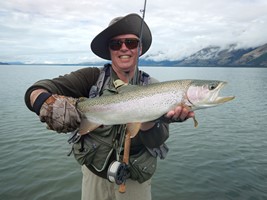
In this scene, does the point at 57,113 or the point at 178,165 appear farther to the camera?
the point at 178,165

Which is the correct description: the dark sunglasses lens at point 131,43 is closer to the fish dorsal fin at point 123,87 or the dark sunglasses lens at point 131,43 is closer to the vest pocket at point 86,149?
the fish dorsal fin at point 123,87

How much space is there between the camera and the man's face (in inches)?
181

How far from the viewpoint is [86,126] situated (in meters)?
4.02

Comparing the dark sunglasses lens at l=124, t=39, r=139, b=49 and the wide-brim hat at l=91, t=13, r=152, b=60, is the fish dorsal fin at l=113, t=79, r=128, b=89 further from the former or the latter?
the wide-brim hat at l=91, t=13, r=152, b=60

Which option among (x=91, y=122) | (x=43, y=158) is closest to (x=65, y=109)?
(x=91, y=122)

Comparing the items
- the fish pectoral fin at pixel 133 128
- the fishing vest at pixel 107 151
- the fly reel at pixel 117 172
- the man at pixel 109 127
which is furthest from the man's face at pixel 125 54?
the fly reel at pixel 117 172

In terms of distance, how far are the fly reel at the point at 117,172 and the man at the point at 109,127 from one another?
139mm

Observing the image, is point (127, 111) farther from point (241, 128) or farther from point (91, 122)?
point (241, 128)

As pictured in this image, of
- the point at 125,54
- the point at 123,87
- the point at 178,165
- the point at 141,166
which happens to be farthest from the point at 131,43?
the point at 178,165

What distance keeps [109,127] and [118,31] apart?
5.69 ft

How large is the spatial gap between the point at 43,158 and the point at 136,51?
7800 mm

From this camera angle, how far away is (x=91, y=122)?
160 inches

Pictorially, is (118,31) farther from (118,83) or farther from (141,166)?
(141,166)

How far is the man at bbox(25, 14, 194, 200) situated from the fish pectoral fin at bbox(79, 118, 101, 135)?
143mm
